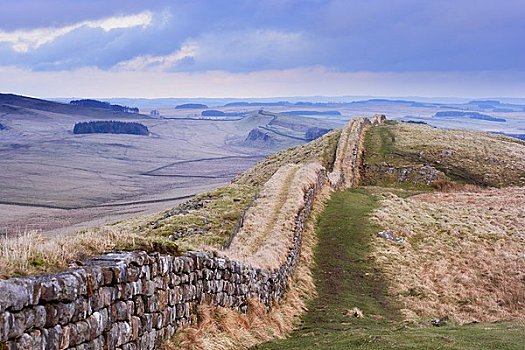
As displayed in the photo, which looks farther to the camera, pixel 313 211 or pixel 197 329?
pixel 313 211

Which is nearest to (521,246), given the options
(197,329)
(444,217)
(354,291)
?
(444,217)

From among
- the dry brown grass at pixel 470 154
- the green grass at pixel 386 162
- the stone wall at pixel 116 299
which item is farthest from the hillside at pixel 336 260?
the dry brown grass at pixel 470 154

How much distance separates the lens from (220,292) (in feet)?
63.5

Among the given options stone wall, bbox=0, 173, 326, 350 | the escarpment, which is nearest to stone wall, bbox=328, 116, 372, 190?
the escarpment

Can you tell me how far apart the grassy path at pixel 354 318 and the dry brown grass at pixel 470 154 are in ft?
99.6

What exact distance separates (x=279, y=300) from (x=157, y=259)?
11460 millimetres

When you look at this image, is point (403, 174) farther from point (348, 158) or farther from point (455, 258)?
point (455, 258)

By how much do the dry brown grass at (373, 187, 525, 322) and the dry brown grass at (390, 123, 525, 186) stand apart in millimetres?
21911

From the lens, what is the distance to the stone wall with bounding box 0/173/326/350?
9656mm

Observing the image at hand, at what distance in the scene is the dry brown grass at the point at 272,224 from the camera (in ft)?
85.9

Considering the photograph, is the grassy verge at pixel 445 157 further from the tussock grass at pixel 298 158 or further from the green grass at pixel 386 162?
the tussock grass at pixel 298 158

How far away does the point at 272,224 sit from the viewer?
3288 cm

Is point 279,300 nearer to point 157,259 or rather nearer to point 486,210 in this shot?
point 157,259

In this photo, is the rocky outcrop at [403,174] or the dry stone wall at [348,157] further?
the rocky outcrop at [403,174]
